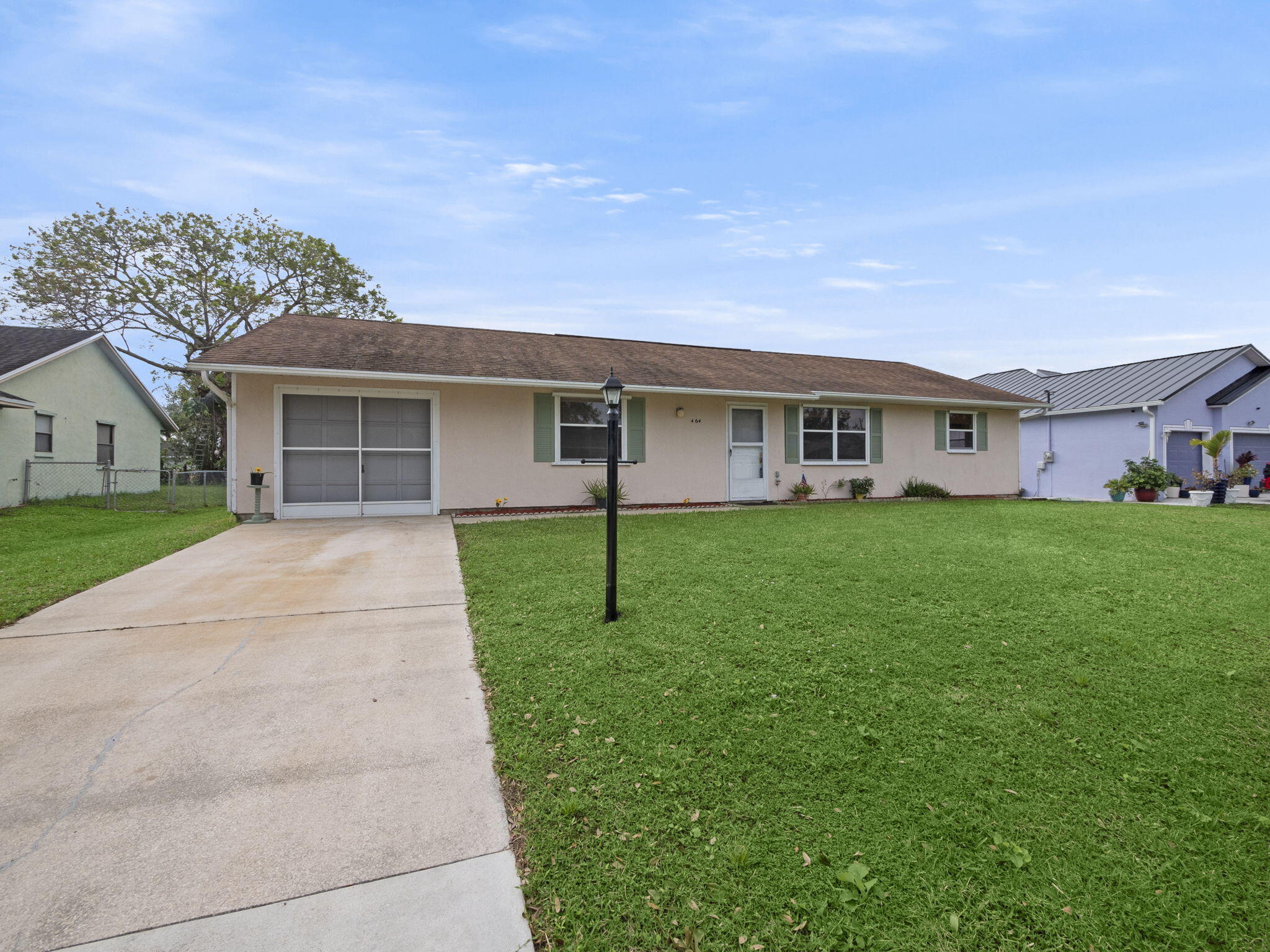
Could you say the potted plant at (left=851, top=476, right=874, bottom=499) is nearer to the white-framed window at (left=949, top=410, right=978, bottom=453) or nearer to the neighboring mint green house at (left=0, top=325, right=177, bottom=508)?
the white-framed window at (left=949, top=410, right=978, bottom=453)

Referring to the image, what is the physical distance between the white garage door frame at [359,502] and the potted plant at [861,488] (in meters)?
8.76

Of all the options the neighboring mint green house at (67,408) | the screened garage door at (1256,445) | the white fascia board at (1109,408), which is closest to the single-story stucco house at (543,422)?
the white fascia board at (1109,408)

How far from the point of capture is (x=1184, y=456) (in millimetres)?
15227

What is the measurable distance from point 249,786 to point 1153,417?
20.1 meters

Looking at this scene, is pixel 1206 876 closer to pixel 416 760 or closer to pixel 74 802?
pixel 416 760

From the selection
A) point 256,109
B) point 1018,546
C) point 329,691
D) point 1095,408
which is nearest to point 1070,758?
point 329,691

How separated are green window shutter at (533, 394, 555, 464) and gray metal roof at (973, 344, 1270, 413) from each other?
47.0ft

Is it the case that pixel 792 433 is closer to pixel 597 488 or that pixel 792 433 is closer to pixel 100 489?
pixel 597 488

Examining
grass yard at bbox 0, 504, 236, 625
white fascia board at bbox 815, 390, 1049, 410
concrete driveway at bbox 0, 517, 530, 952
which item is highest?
white fascia board at bbox 815, 390, 1049, 410

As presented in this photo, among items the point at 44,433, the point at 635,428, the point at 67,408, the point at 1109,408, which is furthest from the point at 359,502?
the point at 1109,408

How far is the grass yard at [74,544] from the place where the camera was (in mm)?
5051

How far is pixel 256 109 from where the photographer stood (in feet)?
34.6

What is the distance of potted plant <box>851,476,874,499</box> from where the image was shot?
1241 centimetres

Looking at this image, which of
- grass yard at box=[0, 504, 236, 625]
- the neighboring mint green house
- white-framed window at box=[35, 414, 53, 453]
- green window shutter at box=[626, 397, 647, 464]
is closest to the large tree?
the neighboring mint green house
